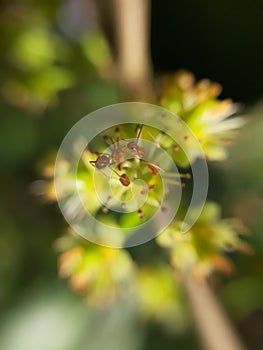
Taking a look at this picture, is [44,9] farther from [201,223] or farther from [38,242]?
[201,223]

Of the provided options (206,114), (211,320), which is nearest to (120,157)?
(206,114)

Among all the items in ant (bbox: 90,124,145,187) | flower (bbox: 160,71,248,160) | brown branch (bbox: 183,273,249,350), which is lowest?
ant (bbox: 90,124,145,187)

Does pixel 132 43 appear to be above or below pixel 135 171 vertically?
above

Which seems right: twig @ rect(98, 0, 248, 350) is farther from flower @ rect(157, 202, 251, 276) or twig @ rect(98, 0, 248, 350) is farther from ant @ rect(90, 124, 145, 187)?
ant @ rect(90, 124, 145, 187)

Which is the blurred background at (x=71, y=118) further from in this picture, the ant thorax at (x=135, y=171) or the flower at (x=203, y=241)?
the ant thorax at (x=135, y=171)

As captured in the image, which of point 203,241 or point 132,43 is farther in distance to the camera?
point 132,43

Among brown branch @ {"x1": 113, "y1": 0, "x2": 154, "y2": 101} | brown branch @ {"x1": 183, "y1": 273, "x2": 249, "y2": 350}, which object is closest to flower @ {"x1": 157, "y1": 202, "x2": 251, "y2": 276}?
brown branch @ {"x1": 183, "y1": 273, "x2": 249, "y2": 350}

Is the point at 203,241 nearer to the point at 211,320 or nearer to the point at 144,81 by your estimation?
the point at 211,320

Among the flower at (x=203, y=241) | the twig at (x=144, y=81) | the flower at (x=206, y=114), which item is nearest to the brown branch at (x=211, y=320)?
the twig at (x=144, y=81)
